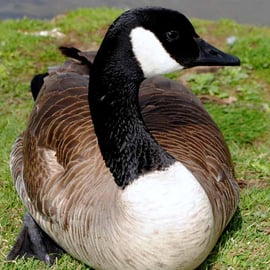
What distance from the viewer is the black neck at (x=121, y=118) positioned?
9.46 ft

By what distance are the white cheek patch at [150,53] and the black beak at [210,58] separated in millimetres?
140

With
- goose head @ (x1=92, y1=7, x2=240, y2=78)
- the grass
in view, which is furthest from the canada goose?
the grass

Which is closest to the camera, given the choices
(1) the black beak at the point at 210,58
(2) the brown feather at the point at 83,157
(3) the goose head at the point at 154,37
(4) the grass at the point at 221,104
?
(3) the goose head at the point at 154,37

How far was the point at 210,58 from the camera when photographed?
3.01 m

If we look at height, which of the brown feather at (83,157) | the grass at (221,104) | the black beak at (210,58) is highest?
the black beak at (210,58)

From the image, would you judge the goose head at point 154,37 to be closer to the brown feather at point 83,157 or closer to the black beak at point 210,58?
the black beak at point 210,58

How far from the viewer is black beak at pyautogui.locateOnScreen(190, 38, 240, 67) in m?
3.01

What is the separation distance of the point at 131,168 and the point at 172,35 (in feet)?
2.20

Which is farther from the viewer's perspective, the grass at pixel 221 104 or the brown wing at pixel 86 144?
the grass at pixel 221 104

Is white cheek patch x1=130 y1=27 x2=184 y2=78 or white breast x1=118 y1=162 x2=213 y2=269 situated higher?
white cheek patch x1=130 y1=27 x2=184 y2=78

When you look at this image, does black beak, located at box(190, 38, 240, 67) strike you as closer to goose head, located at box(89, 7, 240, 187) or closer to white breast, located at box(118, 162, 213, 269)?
goose head, located at box(89, 7, 240, 187)

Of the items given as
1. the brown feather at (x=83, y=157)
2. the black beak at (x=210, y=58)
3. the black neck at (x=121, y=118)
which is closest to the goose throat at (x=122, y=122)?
the black neck at (x=121, y=118)

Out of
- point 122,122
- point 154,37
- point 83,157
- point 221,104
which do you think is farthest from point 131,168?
point 221,104

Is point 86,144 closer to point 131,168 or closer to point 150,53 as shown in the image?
point 131,168
